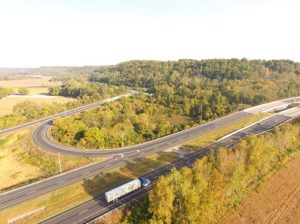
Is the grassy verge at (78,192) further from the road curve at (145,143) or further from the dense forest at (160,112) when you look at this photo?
the dense forest at (160,112)

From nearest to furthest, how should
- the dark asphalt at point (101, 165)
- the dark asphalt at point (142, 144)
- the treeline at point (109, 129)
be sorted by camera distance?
the dark asphalt at point (101, 165)
the dark asphalt at point (142, 144)
the treeline at point (109, 129)

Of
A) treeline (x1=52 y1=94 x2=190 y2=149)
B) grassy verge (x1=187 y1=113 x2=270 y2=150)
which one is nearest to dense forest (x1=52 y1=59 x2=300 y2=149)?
treeline (x1=52 y1=94 x2=190 y2=149)

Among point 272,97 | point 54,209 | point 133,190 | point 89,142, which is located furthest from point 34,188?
point 272,97

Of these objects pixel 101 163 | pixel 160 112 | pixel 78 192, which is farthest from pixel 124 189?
pixel 160 112

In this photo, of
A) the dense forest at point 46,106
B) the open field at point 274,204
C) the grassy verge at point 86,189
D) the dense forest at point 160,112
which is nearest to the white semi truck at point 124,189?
the grassy verge at point 86,189

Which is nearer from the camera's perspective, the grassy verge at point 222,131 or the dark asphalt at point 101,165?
the dark asphalt at point 101,165

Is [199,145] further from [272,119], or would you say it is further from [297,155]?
[272,119]

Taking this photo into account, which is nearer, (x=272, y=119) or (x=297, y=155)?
(x=297, y=155)

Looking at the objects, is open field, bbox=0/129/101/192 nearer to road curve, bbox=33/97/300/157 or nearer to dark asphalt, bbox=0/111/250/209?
road curve, bbox=33/97/300/157
